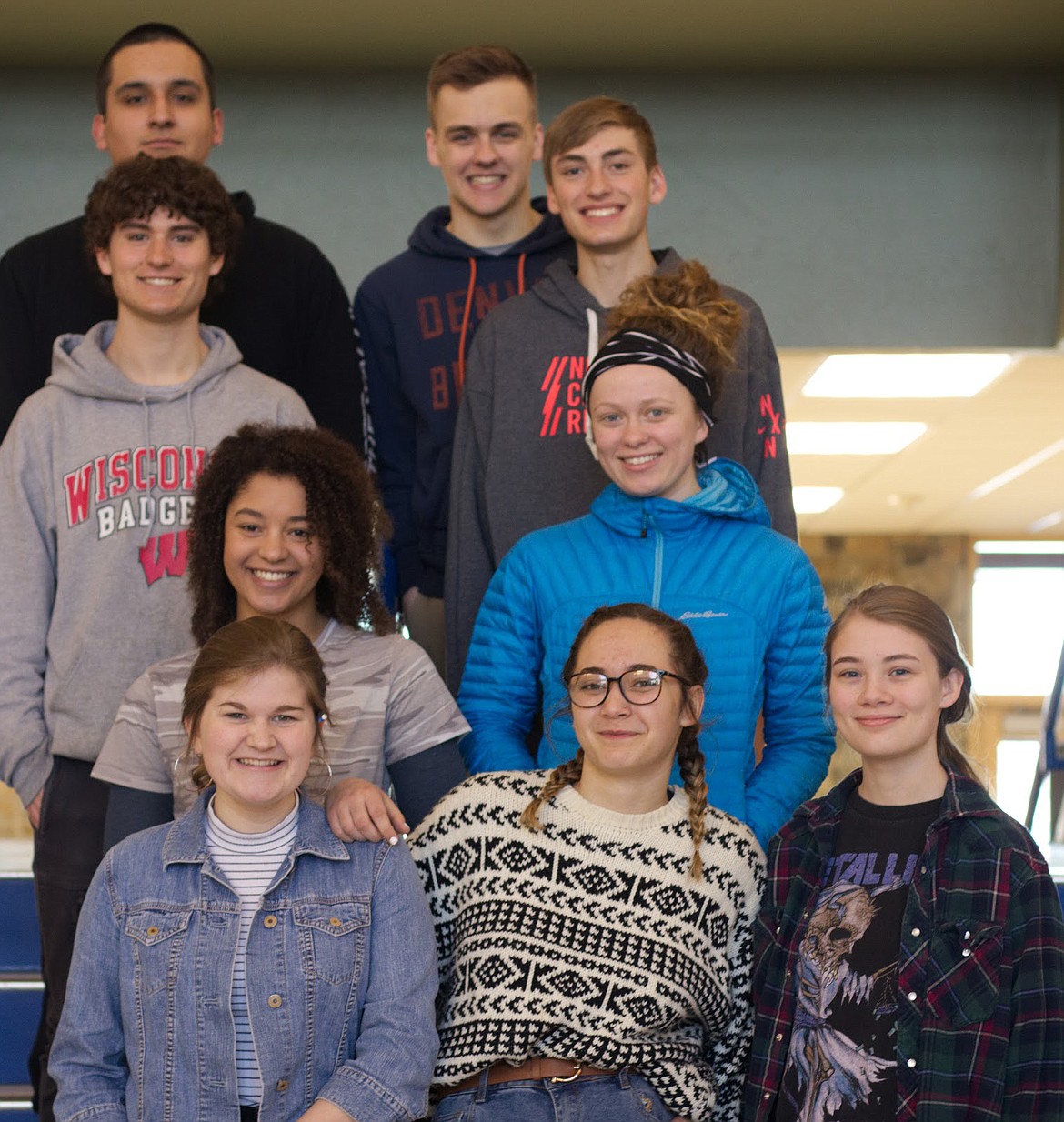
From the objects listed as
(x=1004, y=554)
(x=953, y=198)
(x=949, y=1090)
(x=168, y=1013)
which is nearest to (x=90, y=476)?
(x=168, y=1013)

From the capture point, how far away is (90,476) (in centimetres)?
256

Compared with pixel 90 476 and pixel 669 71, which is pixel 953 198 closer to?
pixel 669 71

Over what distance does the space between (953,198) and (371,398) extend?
3.25 m

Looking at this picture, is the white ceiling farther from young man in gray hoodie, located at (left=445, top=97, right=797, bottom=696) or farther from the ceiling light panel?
young man in gray hoodie, located at (left=445, top=97, right=797, bottom=696)

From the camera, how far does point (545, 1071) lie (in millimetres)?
1958

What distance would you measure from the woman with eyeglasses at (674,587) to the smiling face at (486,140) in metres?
0.70

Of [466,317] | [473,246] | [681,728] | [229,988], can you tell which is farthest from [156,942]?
[473,246]

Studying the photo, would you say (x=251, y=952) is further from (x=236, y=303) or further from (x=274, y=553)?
(x=236, y=303)

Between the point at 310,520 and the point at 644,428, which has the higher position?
the point at 644,428

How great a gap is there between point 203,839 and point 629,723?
22.4 inches

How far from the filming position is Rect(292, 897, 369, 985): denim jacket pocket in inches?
75.9

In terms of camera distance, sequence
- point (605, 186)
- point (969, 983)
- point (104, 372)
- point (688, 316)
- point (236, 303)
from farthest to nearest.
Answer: point (236, 303), point (605, 186), point (104, 372), point (688, 316), point (969, 983)

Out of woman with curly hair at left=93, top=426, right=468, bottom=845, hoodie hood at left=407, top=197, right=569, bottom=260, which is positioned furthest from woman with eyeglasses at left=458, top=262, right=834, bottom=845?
hoodie hood at left=407, top=197, right=569, bottom=260

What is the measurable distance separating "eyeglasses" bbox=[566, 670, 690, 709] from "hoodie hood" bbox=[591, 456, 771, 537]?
35cm
